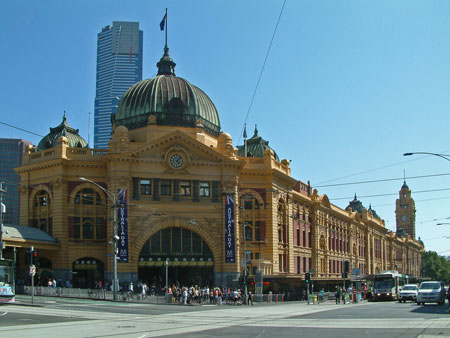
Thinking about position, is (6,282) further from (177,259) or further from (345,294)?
(345,294)

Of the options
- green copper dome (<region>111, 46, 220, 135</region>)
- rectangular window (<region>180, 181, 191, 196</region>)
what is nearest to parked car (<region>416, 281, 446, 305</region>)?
rectangular window (<region>180, 181, 191, 196</region>)

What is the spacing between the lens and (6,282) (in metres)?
40.1

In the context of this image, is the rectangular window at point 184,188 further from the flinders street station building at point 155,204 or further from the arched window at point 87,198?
the arched window at point 87,198

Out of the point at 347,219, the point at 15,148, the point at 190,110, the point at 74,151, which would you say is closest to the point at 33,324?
the point at 74,151

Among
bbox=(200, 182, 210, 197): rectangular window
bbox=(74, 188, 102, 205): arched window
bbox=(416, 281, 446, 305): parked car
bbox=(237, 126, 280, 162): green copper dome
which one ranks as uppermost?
bbox=(237, 126, 280, 162): green copper dome

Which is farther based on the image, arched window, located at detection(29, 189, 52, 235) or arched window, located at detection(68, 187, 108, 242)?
arched window, located at detection(29, 189, 52, 235)

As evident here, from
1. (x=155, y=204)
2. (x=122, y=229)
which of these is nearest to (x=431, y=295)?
(x=155, y=204)

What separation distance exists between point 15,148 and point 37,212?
115463 mm

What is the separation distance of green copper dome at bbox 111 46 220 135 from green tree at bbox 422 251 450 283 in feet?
435

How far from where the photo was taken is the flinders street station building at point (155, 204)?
205 ft

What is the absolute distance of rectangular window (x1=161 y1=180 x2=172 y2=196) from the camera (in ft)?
211

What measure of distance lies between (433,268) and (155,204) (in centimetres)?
14347

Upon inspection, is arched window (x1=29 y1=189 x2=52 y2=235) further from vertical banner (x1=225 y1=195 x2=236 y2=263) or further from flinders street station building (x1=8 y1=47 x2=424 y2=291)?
vertical banner (x1=225 y1=195 x2=236 y2=263)

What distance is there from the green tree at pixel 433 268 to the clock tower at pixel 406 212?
28.2 feet
